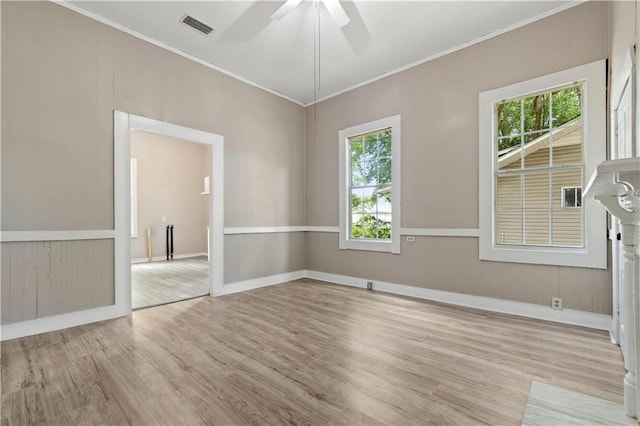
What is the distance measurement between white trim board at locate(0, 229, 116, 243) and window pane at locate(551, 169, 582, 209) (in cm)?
477

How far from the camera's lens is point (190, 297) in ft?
12.6

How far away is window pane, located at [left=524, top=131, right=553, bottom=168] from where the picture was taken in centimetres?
312

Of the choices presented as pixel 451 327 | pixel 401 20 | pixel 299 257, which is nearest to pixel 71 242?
pixel 299 257

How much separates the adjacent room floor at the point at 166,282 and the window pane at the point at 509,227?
12.9 ft

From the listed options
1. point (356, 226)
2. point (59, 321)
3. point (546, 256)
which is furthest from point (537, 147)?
point (59, 321)

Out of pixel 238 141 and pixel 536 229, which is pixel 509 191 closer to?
pixel 536 229

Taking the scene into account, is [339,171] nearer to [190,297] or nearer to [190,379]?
[190,297]

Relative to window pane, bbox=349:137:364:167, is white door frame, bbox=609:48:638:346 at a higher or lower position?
lower

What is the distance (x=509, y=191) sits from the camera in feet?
11.3

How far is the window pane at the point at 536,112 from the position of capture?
10.2 ft

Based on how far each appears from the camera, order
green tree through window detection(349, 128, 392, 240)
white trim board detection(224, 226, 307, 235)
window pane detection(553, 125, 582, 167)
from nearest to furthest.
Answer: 1. window pane detection(553, 125, 582, 167)
2. white trim board detection(224, 226, 307, 235)
3. green tree through window detection(349, 128, 392, 240)

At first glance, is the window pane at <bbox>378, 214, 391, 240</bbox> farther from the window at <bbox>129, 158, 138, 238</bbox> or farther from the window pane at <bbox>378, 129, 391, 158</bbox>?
the window at <bbox>129, 158, 138, 238</bbox>

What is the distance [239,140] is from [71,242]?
239cm

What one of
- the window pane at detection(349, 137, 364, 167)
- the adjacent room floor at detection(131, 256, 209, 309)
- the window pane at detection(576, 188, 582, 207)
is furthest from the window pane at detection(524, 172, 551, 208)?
the adjacent room floor at detection(131, 256, 209, 309)
